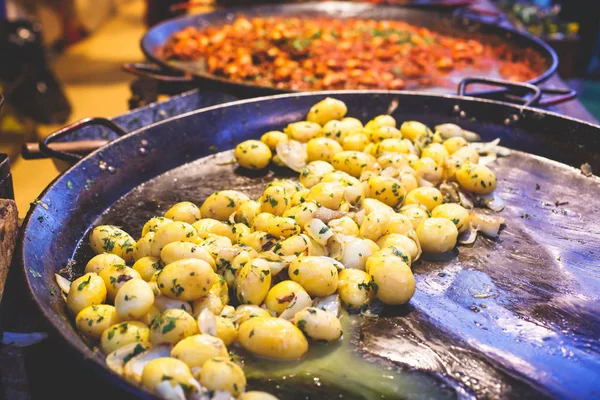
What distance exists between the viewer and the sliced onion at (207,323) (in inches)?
51.7

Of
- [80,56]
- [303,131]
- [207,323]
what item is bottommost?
[80,56]

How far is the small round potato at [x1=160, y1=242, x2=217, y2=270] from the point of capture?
1481mm

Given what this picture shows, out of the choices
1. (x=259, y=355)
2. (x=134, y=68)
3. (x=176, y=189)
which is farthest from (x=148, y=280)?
(x=134, y=68)

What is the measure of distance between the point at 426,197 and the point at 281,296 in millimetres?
741

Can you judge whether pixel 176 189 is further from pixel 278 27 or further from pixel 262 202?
pixel 278 27

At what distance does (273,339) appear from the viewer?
130cm

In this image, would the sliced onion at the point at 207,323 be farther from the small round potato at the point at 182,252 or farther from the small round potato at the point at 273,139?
the small round potato at the point at 273,139

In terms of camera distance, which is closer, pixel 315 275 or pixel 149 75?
pixel 315 275

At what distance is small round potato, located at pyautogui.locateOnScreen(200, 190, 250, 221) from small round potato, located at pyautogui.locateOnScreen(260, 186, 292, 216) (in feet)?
0.30

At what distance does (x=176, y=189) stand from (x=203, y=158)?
10.0 inches

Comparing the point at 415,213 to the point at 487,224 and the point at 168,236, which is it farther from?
the point at 168,236

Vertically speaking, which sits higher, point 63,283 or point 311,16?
point 311,16

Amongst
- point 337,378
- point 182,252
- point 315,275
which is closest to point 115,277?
point 182,252

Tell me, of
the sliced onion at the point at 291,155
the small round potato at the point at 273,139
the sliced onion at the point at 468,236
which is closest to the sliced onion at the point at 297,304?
the sliced onion at the point at 468,236
